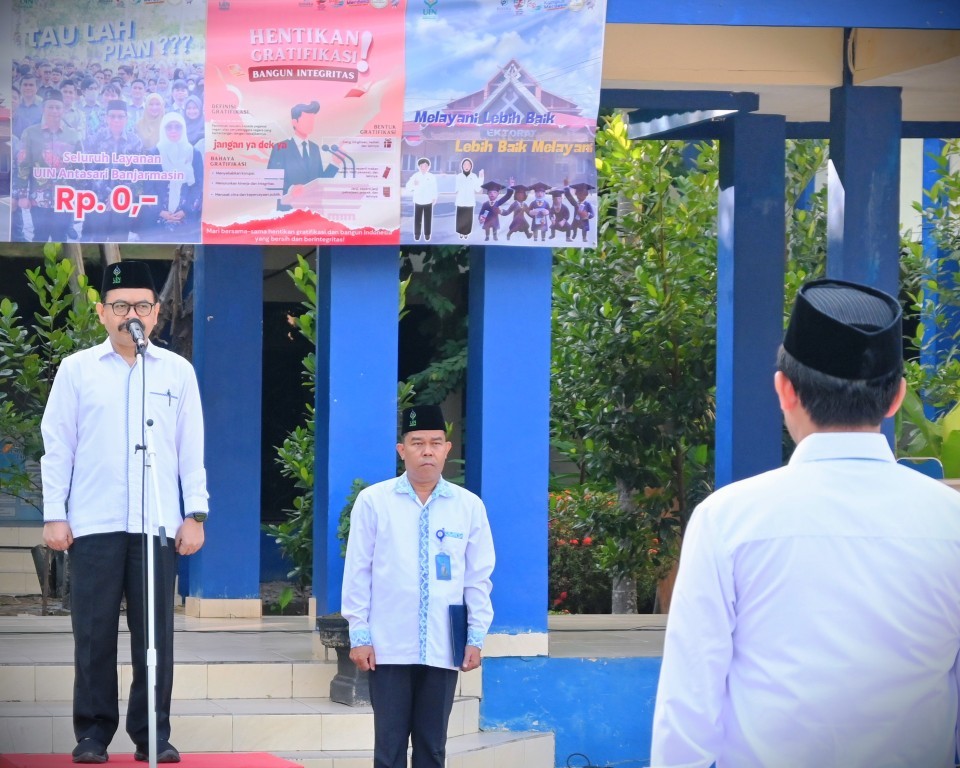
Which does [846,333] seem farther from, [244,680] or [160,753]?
[244,680]

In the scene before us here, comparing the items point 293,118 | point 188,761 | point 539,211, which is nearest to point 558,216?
point 539,211

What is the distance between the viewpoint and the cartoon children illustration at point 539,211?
6.62 metres

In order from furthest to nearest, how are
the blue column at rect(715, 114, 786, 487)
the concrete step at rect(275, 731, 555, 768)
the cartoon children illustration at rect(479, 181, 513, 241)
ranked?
the blue column at rect(715, 114, 786, 487)
the cartoon children illustration at rect(479, 181, 513, 241)
the concrete step at rect(275, 731, 555, 768)

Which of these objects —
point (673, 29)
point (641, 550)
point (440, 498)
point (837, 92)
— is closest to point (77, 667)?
point (440, 498)

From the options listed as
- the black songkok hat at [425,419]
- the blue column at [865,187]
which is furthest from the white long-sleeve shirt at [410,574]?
the blue column at [865,187]

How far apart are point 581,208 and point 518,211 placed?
30 cm

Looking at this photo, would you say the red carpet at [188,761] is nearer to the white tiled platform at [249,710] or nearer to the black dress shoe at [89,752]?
the black dress shoe at [89,752]

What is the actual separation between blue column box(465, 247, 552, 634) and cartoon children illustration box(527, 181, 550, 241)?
0.17 meters

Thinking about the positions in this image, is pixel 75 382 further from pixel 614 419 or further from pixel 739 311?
pixel 614 419

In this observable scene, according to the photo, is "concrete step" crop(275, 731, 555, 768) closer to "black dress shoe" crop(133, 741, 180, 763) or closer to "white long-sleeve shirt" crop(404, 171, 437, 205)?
"black dress shoe" crop(133, 741, 180, 763)

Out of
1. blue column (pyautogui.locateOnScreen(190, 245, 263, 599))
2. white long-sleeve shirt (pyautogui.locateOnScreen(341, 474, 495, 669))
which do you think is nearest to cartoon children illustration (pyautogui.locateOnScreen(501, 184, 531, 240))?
white long-sleeve shirt (pyautogui.locateOnScreen(341, 474, 495, 669))

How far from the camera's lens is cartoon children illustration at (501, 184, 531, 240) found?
659cm

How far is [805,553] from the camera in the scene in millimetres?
2250

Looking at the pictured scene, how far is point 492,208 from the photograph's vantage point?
657 cm
